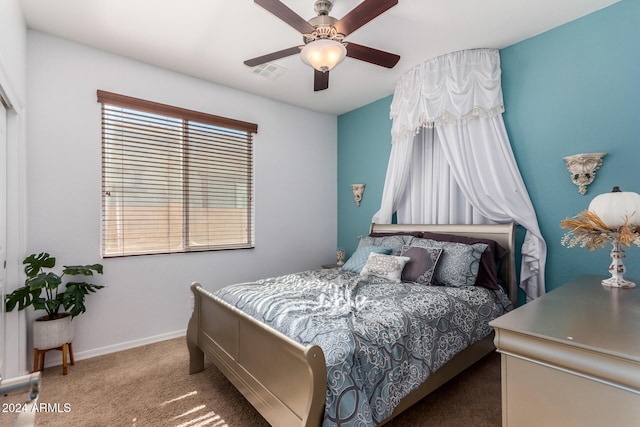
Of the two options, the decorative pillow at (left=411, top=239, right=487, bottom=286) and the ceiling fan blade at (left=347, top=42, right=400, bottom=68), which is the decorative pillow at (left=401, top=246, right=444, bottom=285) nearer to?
the decorative pillow at (left=411, top=239, right=487, bottom=286)

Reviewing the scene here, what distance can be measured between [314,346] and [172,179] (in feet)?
8.83

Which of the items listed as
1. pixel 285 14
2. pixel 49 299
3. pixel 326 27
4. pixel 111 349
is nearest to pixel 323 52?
pixel 326 27

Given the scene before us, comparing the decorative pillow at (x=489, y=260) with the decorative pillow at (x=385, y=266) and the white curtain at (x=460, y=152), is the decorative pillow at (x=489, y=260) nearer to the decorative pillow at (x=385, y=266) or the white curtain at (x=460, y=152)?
the white curtain at (x=460, y=152)

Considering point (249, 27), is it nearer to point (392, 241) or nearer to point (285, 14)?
point (285, 14)

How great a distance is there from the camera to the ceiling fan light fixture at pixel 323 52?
6.55 feet

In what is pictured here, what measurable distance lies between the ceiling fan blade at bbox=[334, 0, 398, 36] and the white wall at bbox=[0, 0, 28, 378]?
7.44 ft

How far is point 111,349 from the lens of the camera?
2.90m

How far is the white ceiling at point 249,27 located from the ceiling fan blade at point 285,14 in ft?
1.24

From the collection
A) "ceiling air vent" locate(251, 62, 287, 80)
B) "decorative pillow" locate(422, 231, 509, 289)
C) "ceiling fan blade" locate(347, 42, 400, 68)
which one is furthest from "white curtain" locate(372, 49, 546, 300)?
"ceiling air vent" locate(251, 62, 287, 80)

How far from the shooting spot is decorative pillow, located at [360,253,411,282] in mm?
2699

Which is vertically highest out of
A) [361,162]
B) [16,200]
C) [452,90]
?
[452,90]

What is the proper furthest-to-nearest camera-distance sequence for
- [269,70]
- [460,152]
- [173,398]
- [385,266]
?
[269,70], [460,152], [385,266], [173,398]

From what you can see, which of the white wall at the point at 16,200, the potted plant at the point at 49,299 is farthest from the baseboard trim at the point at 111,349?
the potted plant at the point at 49,299

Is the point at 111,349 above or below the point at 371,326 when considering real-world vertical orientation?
below
